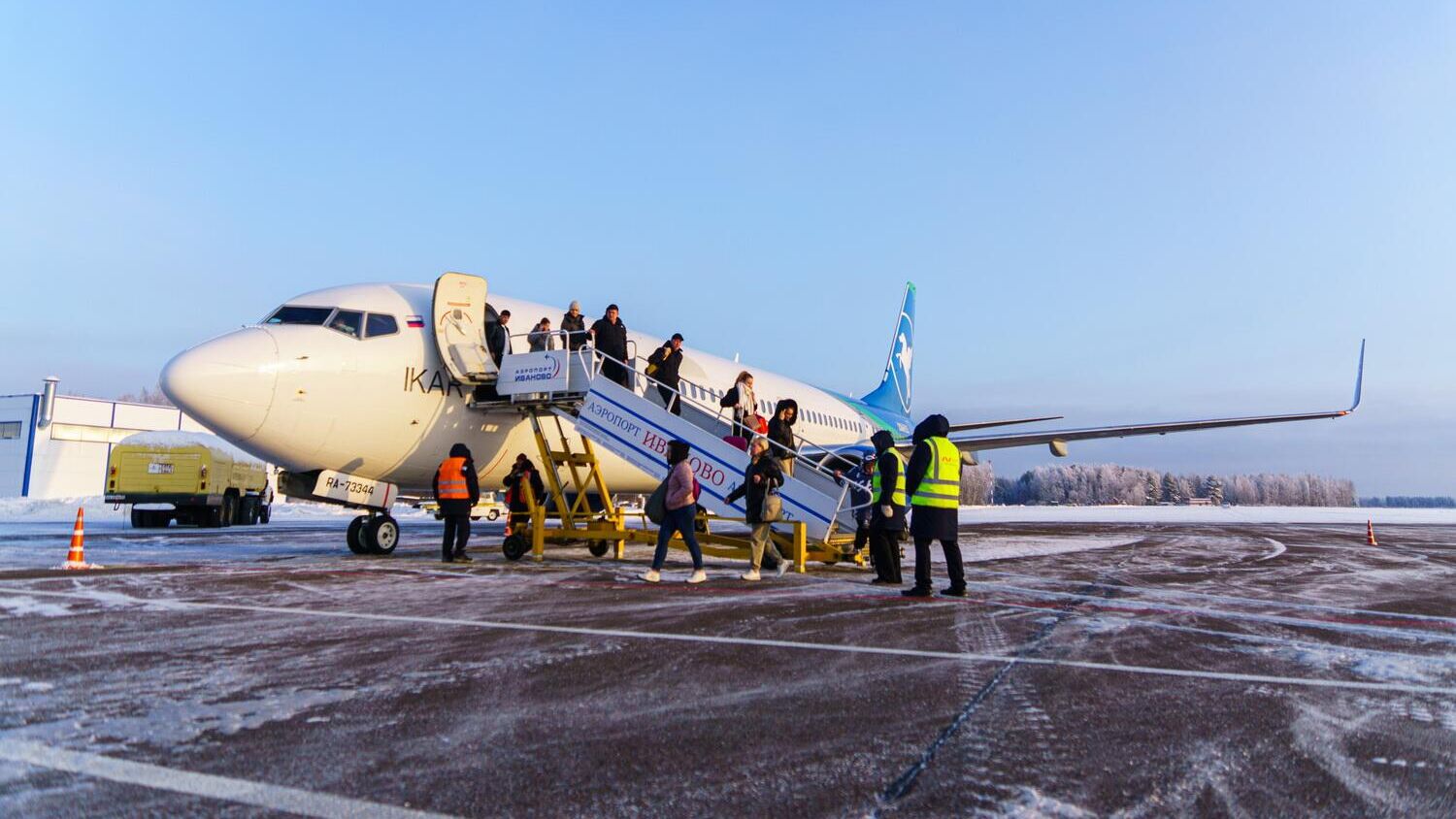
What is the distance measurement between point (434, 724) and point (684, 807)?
4.42 ft

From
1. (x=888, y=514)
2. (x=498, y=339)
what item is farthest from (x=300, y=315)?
(x=888, y=514)

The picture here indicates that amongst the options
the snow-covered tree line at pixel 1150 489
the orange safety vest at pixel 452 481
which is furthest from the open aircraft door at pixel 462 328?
the snow-covered tree line at pixel 1150 489

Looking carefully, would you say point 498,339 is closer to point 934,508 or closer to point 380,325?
point 380,325

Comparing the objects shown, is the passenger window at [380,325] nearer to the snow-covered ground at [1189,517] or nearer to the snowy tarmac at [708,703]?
the snowy tarmac at [708,703]

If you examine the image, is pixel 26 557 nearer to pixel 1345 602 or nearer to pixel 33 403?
pixel 1345 602

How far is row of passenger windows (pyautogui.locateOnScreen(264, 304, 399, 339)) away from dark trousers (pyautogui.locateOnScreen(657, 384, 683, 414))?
3.69 m

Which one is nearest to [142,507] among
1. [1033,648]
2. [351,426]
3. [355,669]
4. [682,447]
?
[351,426]

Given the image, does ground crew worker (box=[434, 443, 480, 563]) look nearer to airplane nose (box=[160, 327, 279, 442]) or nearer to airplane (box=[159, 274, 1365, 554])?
airplane (box=[159, 274, 1365, 554])

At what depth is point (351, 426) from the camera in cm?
1098

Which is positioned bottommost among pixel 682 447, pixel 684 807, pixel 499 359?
pixel 684 807

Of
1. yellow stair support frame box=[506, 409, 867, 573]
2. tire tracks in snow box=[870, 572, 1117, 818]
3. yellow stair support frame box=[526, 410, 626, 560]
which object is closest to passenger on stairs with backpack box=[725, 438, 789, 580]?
yellow stair support frame box=[506, 409, 867, 573]

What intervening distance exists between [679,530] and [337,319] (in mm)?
5508

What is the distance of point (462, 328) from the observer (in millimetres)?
12258

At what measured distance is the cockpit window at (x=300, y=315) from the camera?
1127cm
